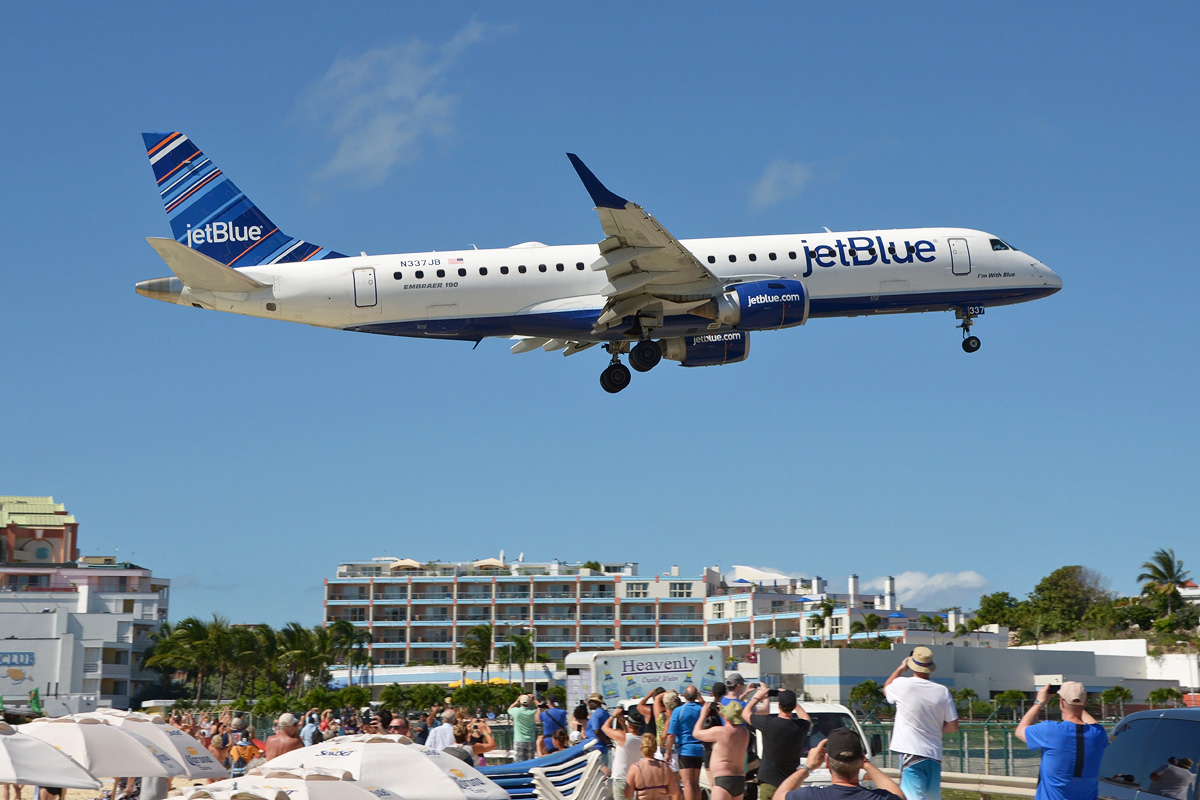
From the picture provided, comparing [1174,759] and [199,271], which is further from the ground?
[199,271]

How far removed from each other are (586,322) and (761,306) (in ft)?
13.8

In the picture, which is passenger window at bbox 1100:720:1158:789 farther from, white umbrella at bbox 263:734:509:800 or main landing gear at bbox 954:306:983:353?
main landing gear at bbox 954:306:983:353

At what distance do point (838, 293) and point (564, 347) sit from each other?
735cm

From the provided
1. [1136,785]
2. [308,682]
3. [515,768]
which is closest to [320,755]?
[515,768]

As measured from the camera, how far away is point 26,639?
8506 cm

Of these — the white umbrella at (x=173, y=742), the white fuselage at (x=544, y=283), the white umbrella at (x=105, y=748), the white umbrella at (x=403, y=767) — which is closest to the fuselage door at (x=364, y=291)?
the white fuselage at (x=544, y=283)

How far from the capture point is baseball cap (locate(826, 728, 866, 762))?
23.8 ft

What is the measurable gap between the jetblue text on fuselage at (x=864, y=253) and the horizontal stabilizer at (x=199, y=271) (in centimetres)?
1319

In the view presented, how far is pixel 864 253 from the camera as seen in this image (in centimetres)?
3156

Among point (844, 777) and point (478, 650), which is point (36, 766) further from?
point (478, 650)

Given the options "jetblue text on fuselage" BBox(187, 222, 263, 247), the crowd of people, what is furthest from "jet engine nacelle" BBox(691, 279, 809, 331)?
the crowd of people

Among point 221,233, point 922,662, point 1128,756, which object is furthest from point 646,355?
point 1128,756

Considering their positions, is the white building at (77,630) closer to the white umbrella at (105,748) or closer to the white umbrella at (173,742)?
the white umbrella at (173,742)

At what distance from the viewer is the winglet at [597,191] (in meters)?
27.1
